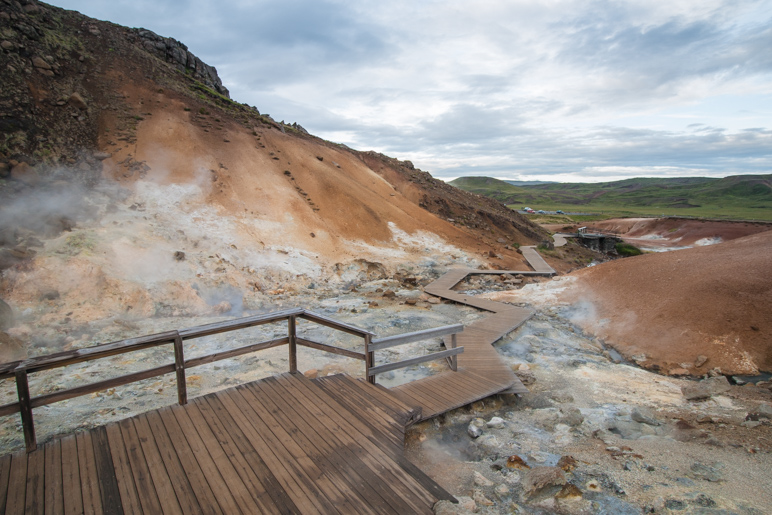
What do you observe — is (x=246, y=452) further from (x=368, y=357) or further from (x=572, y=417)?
(x=572, y=417)

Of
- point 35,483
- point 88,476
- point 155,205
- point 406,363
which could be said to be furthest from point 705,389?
point 155,205

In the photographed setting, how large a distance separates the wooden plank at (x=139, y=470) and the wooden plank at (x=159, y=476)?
3 cm

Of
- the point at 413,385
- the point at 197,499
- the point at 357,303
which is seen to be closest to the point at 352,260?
the point at 357,303

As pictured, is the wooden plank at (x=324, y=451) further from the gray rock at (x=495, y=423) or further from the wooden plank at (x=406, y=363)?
the gray rock at (x=495, y=423)

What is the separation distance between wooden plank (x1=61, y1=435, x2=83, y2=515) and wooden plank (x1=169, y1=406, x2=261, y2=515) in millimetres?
886

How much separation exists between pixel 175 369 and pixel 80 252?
10372 mm

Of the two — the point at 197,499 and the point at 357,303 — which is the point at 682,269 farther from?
the point at 197,499

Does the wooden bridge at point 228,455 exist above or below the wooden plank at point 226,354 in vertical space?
below

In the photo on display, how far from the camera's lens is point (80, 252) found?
12.2 metres

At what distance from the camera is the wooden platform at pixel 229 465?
10.8 ft

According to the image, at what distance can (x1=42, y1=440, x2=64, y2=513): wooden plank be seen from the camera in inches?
124

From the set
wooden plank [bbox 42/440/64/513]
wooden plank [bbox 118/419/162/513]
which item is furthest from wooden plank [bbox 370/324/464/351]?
wooden plank [bbox 42/440/64/513]

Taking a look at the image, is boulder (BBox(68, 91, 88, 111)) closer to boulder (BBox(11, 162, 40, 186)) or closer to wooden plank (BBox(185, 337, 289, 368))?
boulder (BBox(11, 162, 40, 186))

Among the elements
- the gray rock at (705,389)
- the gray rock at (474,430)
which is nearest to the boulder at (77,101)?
the gray rock at (474,430)
